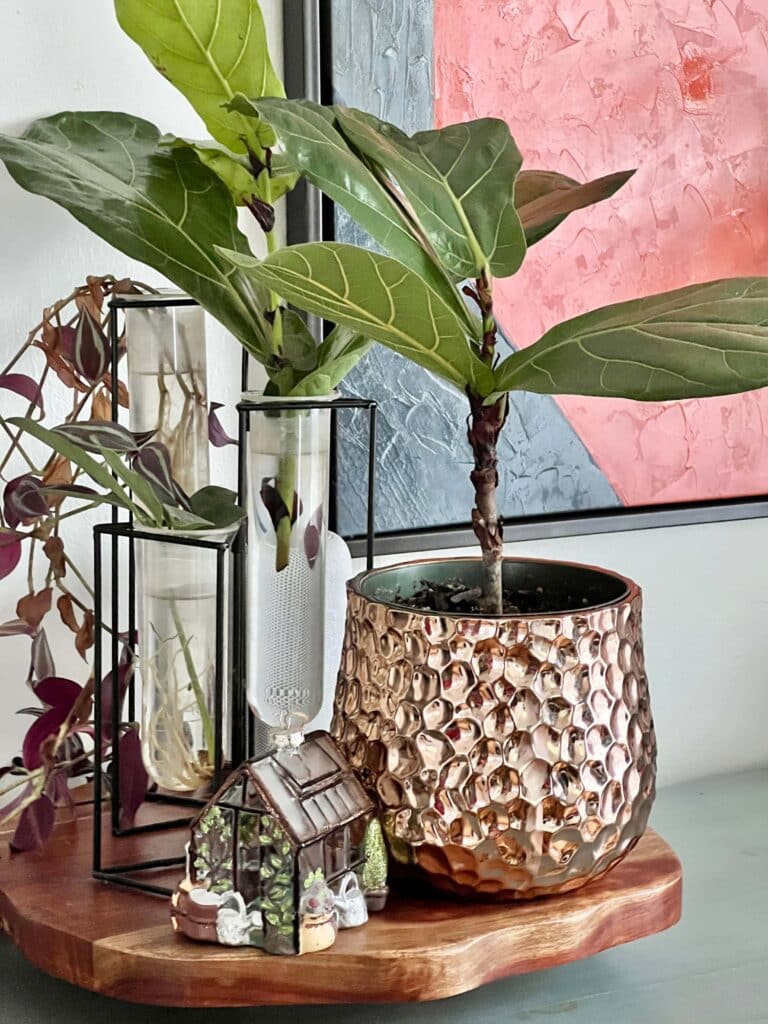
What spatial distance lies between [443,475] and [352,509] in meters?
0.08

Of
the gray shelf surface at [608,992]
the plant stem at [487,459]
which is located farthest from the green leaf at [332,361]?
the gray shelf surface at [608,992]

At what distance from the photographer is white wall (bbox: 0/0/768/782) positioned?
31.9 inches

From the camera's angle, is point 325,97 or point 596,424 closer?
point 325,97

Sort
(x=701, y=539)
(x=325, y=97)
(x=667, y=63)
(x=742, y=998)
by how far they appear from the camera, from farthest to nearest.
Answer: (x=701, y=539) < (x=667, y=63) < (x=325, y=97) < (x=742, y=998)

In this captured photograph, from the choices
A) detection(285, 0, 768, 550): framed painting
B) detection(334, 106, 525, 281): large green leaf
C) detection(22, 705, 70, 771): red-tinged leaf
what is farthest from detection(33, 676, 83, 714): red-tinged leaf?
detection(334, 106, 525, 281): large green leaf

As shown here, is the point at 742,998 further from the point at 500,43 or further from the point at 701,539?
the point at 500,43

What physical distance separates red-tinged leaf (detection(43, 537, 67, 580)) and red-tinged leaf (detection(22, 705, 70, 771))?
0.08m

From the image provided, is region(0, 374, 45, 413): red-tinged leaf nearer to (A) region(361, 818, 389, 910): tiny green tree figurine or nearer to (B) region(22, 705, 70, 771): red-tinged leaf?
(B) region(22, 705, 70, 771): red-tinged leaf

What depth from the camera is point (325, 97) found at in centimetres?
87

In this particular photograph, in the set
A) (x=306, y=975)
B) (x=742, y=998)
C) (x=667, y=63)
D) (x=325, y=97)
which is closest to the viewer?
(x=306, y=975)

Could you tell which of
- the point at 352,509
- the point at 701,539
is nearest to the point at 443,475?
the point at 352,509

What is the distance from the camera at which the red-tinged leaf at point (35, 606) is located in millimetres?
777

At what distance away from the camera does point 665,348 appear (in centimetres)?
58

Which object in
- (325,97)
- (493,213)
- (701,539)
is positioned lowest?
(701,539)
